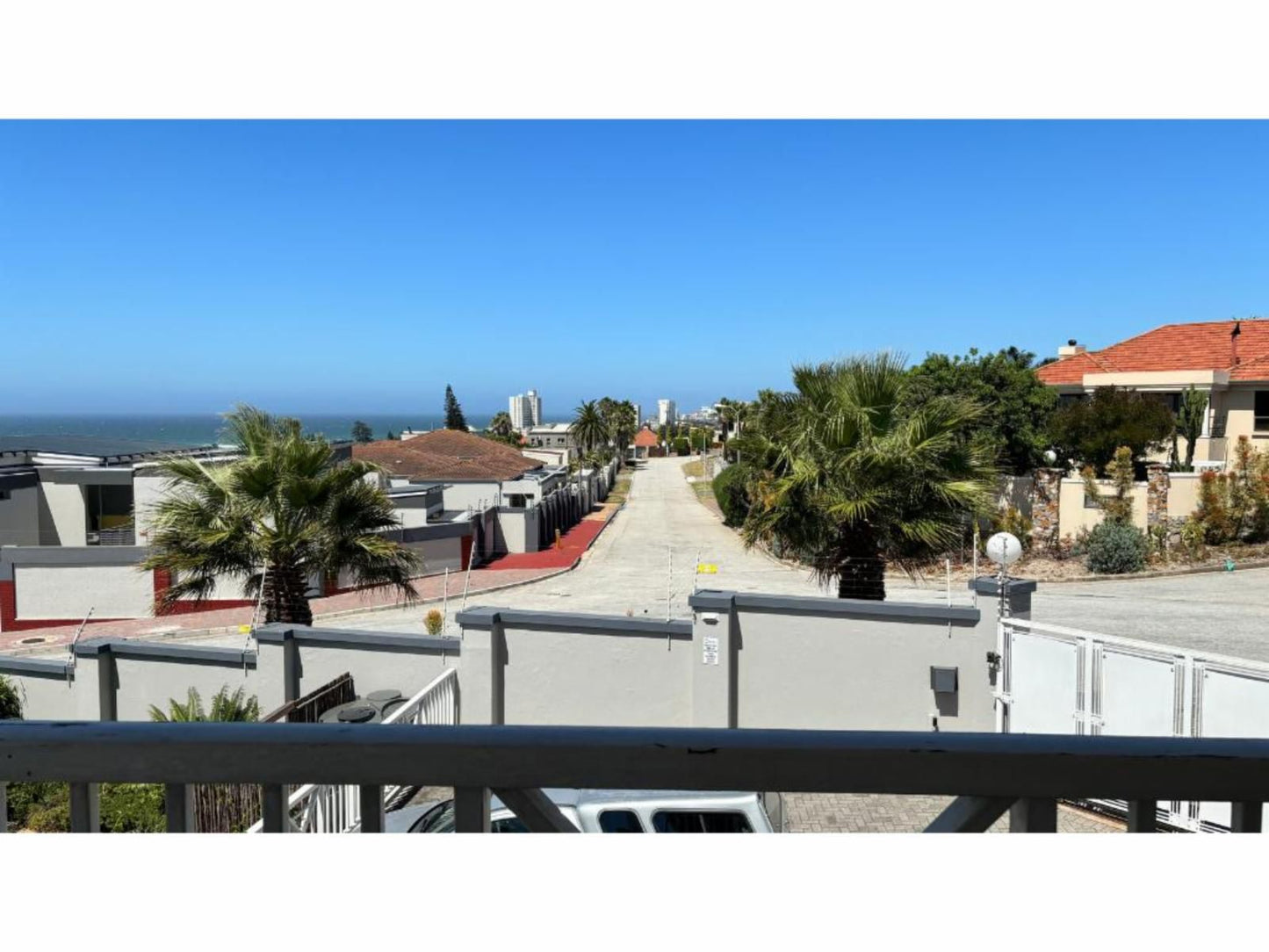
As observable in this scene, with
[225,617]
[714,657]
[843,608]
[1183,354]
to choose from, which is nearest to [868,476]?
[843,608]

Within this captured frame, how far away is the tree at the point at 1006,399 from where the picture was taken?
33.5 meters

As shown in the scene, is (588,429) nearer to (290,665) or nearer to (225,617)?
(225,617)

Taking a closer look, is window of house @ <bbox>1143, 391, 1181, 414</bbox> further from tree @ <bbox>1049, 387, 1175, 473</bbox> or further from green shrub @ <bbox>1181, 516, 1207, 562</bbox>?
green shrub @ <bbox>1181, 516, 1207, 562</bbox>

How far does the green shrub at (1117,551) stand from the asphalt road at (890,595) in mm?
749

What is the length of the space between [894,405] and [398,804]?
528 inches

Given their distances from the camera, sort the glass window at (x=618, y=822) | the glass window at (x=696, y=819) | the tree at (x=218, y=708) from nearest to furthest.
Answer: the glass window at (x=618, y=822) < the glass window at (x=696, y=819) < the tree at (x=218, y=708)

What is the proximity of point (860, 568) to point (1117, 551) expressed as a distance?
701 inches

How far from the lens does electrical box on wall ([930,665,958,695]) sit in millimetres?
10812

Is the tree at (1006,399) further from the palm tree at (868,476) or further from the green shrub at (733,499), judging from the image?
the palm tree at (868,476)

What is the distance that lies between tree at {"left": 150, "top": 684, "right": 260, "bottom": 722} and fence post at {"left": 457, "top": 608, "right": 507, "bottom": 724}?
245 cm

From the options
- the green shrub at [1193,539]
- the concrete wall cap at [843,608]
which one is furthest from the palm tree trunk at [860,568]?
the green shrub at [1193,539]

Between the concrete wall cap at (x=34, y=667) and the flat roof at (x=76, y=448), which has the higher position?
the flat roof at (x=76, y=448)

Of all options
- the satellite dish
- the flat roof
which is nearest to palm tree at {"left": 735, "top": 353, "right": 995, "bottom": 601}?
the satellite dish
